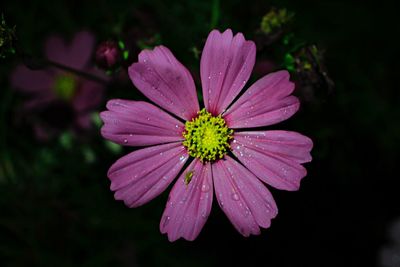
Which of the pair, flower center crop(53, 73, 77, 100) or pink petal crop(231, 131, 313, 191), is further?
flower center crop(53, 73, 77, 100)

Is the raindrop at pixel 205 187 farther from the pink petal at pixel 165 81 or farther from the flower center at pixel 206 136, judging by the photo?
the pink petal at pixel 165 81

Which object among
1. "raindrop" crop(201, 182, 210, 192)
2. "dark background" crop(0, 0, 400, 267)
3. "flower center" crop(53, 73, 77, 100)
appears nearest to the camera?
"raindrop" crop(201, 182, 210, 192)

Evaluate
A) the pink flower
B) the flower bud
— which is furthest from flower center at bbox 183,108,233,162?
the flower bud

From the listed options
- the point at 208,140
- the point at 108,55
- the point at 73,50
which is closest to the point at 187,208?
the point at 208,140

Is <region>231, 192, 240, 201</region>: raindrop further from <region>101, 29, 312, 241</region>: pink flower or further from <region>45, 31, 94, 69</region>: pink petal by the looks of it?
<region>45, 31, 94, 69</region>: pink petal

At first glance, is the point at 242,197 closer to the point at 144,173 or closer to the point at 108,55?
the point at 144,173

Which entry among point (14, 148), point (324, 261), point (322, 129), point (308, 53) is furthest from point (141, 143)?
point (324, 261)

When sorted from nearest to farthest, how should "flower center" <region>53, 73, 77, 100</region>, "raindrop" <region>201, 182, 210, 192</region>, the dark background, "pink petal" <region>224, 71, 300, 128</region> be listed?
1. "pink petal" <region>224, 71, 300, 128</region>
2. "raindrop" <region>201, 182, 210, 192</region>
3. the dark background
4. "flower center" <region>53, 73, 77, 100</region>

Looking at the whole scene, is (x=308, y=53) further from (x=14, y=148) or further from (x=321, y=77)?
(x=14, y=148)
